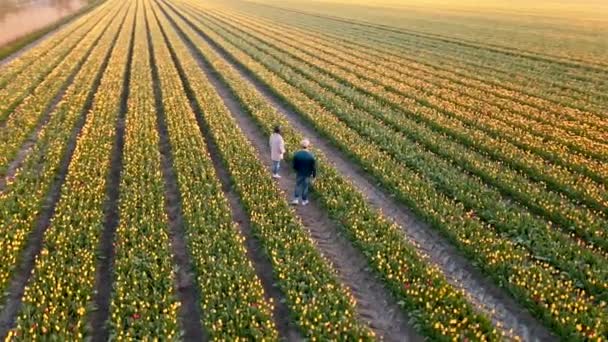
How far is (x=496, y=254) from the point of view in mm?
13078

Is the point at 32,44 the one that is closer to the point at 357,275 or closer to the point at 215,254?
the point at 215,254

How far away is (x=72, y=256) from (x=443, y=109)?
1995 centimetres

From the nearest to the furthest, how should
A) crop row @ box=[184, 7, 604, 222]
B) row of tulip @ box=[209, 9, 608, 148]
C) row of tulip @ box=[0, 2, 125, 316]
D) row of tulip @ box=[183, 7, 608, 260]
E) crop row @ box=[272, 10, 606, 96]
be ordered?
row of tulip @ box=[0, 2, 125, 316], row of tulip @ box=[183, 7, 608, 260], crop row @ box=[184, 7, 604, 222], row of tulip @ box=[209, 9, 608, 148], crop row @ box=[272, 10, 606, 96]

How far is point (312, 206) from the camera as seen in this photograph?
16.9 meters

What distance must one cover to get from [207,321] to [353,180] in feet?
31.2

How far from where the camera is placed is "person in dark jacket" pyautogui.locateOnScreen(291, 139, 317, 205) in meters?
16.0

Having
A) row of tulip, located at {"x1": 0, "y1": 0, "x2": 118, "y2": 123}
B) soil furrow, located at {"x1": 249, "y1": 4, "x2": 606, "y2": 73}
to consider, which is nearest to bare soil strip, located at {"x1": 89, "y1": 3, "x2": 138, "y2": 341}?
row of tulip, located at {"x1": 0, "y1": 0, "x2": 118, "y2": 123}

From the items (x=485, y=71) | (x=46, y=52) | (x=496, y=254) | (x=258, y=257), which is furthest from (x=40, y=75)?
(x=496, y=254)

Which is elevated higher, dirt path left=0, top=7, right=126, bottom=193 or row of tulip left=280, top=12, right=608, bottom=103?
dirt path left=0, top=7, right=126, bottom=193

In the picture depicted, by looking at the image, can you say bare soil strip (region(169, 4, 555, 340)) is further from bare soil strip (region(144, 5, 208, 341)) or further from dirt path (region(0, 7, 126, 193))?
dirt path (region(0, 7, 126, 193))

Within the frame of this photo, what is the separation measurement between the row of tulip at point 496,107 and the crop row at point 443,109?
0.57 metres

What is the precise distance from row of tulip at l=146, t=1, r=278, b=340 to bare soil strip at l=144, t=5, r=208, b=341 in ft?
0.97

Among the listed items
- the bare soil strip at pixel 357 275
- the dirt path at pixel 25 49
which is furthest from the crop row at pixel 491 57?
the dirt path at pixel 25 49

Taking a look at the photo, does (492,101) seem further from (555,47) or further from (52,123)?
(555,47)
